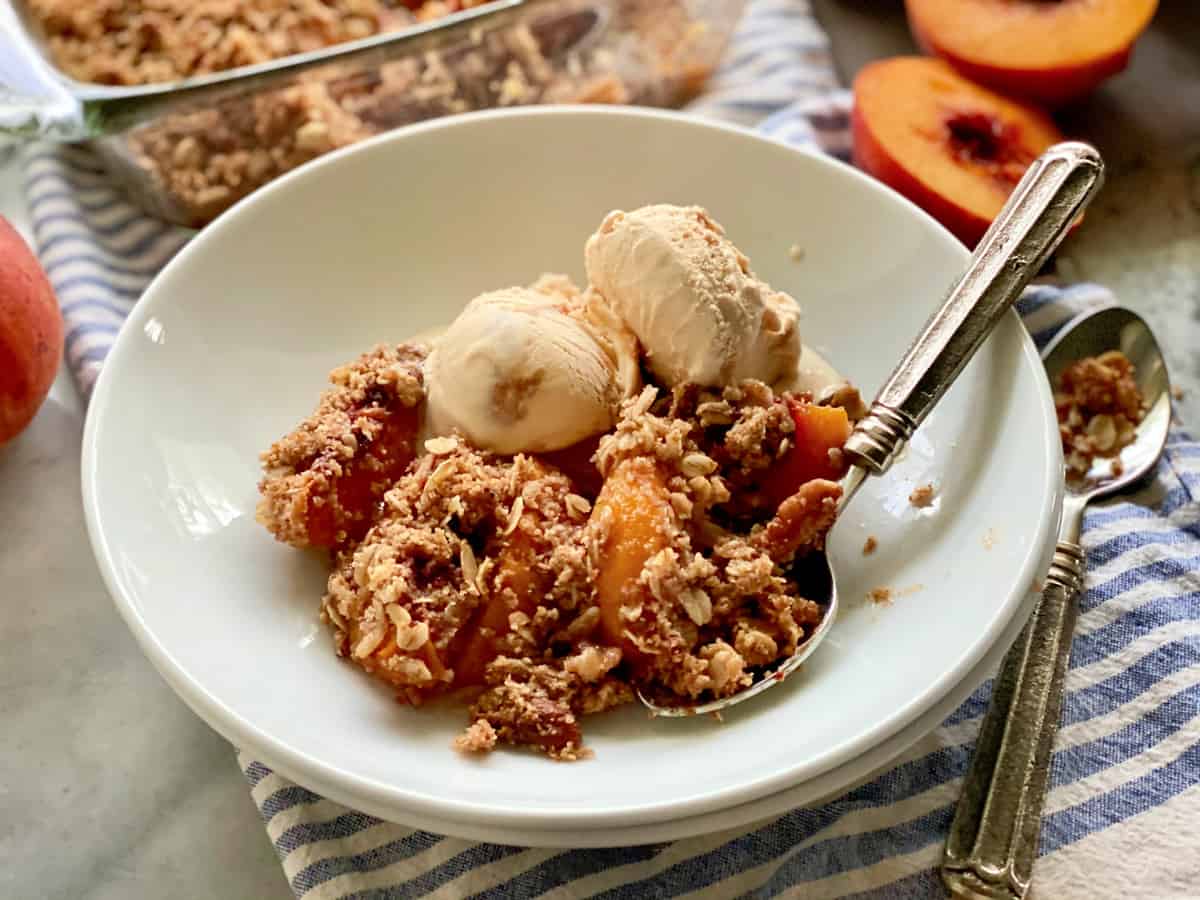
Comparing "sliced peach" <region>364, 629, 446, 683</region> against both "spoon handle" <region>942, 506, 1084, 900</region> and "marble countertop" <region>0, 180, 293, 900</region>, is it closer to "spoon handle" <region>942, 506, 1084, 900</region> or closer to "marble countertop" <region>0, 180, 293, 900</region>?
"marble countertop" <region>0, 180, 293, 900</region>

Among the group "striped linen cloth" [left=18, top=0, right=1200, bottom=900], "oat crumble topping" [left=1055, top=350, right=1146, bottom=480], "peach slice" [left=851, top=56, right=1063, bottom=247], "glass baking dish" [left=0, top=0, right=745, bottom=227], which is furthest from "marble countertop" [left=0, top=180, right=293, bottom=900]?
"peach slice" [left=851, top=56, right=1063, bottom=247]

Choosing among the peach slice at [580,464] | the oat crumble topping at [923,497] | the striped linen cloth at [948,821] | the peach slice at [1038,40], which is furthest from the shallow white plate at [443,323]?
the peach slice at [1038,40]

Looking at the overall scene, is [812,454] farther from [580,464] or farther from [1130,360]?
[1130,360]

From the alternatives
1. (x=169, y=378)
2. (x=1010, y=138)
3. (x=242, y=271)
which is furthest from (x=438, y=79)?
(x=1010, y=138)

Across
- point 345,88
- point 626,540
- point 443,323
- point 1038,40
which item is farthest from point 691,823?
point 1038,40

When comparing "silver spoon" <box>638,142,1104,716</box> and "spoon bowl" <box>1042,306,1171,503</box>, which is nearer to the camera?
"silver spoon" <box>638,142,1104,716</box>

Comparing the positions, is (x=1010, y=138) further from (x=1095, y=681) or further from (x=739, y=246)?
(x=1095, y=681)
